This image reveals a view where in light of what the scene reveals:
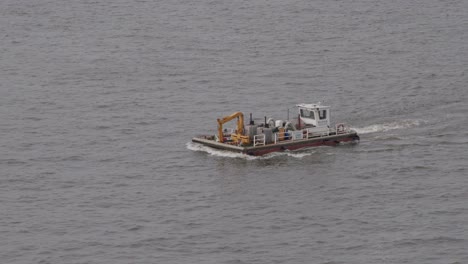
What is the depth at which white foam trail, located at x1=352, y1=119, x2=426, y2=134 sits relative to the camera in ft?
343

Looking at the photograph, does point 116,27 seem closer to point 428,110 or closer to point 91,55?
point 91,55

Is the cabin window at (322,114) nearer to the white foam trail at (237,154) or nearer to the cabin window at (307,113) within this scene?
the cabin window at (307,113)

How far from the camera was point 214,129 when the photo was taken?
349ft

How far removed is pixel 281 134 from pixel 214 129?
9522 millimetres

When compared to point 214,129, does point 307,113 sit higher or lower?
higher

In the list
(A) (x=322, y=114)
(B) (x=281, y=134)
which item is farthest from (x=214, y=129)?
(A) (x=322, y=114)

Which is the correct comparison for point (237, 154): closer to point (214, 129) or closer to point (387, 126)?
point (214, 129)

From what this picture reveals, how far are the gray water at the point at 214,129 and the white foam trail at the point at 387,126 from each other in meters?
0.19

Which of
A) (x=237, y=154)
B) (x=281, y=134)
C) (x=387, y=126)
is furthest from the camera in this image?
(x=387, y=126)

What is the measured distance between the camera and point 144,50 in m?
143

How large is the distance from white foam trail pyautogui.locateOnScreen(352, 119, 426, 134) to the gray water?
0.19 m

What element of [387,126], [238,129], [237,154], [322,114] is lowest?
[237,154]

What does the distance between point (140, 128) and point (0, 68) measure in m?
31.6

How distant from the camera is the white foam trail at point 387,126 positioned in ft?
343
